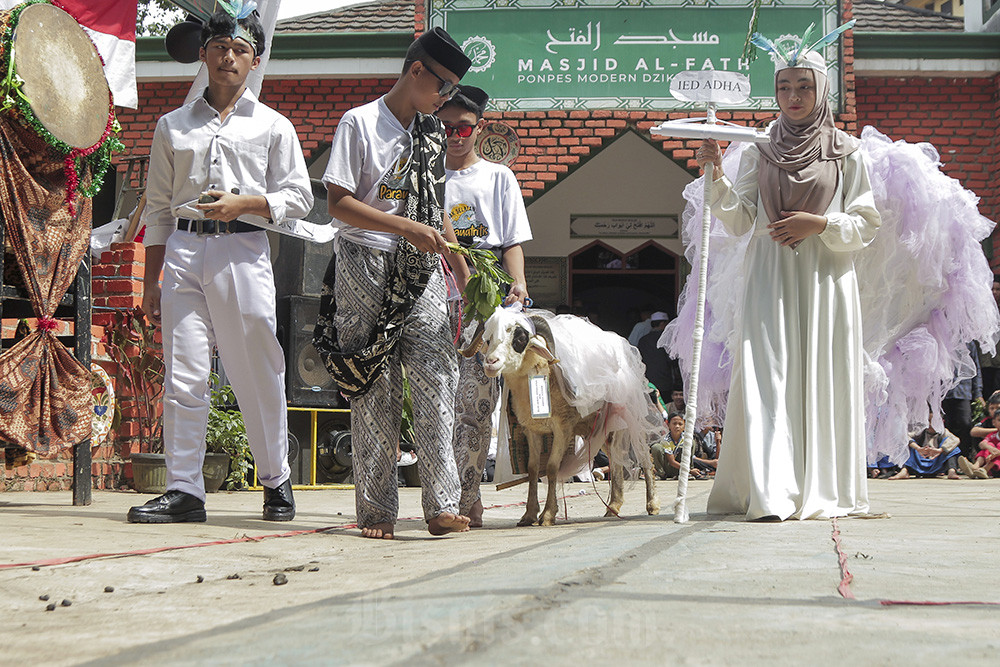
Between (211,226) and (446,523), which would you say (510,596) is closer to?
(446,523)

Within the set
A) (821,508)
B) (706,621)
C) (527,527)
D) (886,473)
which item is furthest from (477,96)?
(886,473)

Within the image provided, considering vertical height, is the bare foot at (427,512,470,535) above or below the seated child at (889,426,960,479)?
above

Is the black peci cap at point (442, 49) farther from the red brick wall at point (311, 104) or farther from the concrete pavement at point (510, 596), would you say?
the red brick wall at point (311, 104)

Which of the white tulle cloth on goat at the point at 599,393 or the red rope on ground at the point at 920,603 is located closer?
the red rope on ground at the point at 920,603

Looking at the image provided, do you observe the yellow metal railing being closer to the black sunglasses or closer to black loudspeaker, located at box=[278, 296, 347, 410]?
black loudspeaker, located at box=[278, 296, 347, 410]

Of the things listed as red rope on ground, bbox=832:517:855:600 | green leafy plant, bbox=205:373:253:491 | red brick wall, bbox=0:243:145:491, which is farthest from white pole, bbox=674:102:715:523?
red brick wall, bbox=0:243:145:491

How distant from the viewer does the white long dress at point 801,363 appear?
5.04m

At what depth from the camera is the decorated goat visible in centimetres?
478

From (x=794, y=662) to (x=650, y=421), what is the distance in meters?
3.85

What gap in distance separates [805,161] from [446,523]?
2.41m

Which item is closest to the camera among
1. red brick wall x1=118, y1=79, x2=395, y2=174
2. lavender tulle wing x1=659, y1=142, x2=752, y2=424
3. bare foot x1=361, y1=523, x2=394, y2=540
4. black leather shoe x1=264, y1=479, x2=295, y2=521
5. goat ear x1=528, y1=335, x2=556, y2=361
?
bare foot x1=361, y1=523, x2=394, y2=540

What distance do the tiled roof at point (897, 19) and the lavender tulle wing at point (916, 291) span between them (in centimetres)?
627

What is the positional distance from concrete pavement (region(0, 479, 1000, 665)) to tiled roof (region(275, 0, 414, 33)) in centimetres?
1057

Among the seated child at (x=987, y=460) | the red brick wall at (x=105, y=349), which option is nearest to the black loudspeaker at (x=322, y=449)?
the red brick wall at (x=105, y=349)
